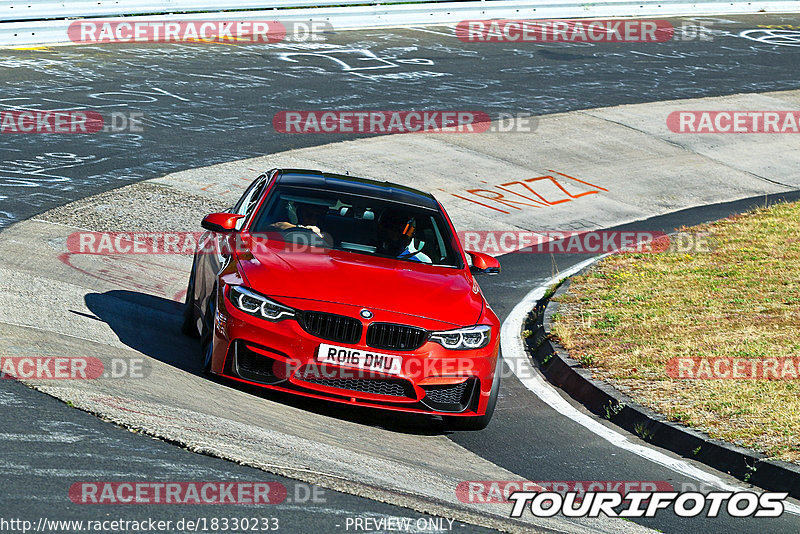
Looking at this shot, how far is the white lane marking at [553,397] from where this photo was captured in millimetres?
7391

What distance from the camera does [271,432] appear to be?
6.73 metres

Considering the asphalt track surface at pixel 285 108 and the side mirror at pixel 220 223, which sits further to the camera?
the side mirror at pixel 220 223

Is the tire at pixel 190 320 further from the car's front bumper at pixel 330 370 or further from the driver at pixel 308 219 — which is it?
the car's front bumper at pixel 330 370

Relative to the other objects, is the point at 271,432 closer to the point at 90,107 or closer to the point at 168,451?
the point at 168,451

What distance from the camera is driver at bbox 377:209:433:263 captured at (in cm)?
855

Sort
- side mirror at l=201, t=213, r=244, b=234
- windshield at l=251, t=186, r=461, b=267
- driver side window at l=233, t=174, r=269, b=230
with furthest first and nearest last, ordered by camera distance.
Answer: driver side window at l=233, t=174, r=269, b=230, windshield at l=251, t=186, r=461, b=267, side mirror at l=201, t=213, r=244, b=234

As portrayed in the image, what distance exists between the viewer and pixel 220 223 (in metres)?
8.47

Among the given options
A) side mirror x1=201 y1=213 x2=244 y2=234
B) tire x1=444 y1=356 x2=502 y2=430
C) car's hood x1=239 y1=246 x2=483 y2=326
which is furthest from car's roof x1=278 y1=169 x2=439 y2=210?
tire x1=444 y1=356 x2=502 y2=430

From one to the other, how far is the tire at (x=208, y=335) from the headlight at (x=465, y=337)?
1.60 metres

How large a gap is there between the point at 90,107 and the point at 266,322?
38.5 ft

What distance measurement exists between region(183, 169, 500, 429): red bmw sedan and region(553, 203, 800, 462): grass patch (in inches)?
70.1

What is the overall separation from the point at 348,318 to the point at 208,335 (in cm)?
125

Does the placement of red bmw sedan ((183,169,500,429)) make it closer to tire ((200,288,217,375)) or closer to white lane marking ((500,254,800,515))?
tire ((200,288,217,375))

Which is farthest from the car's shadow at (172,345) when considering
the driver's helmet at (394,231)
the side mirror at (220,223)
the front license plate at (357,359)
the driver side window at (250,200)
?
the driver's helmet at (394,231)
